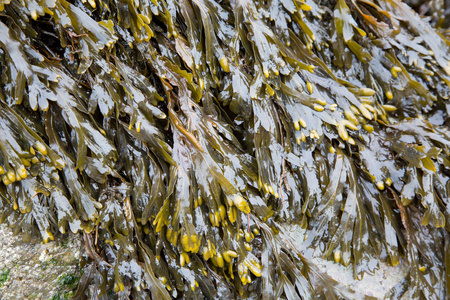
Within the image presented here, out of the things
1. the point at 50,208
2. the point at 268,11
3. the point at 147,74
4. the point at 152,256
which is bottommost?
the point at 152,256

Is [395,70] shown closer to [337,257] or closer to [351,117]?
[351,117]

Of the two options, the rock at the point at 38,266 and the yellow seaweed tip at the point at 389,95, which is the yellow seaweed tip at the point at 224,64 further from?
the rock at the point at 38,266

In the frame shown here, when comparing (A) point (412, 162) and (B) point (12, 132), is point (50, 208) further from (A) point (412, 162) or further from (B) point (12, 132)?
(A) point (412, 162)

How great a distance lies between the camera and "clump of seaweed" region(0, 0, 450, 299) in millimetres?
1189

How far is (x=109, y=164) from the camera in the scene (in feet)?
4.06

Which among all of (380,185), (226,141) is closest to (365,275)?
(380,185)

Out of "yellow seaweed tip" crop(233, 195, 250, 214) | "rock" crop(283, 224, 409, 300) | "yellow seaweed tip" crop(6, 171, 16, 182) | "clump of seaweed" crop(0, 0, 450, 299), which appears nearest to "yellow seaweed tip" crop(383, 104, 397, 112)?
"clump of seaweed" crop(0, 0, 450, 299)

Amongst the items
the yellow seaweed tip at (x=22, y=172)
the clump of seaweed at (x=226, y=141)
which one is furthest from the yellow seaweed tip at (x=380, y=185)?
the yellow seaweed tip at (x=22, y=172)

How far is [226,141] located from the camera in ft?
4.48

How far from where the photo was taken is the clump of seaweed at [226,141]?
119 centimetres

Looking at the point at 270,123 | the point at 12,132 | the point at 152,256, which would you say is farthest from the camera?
the point at 270,123

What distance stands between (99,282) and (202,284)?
43 centimetres

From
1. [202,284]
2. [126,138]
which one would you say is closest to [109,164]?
[126,138]

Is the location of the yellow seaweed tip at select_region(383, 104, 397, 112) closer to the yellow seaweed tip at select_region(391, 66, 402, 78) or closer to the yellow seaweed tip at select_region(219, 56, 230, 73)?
the yellow seaweed tip at select_region(391, 66, 402, 78)
